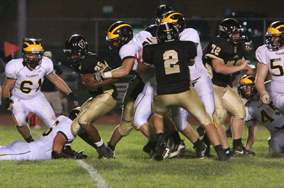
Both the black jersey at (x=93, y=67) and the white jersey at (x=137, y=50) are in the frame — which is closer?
the white jersey at (x=137, y=50)

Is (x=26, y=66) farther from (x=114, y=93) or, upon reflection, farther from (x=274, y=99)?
(x=274, y=99)

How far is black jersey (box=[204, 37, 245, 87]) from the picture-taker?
6.60 m

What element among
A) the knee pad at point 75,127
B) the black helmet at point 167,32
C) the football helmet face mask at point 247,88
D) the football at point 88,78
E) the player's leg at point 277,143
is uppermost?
the black helmet at point 167,32

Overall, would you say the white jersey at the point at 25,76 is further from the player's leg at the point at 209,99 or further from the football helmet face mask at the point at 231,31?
the football helmet face mask at the point at 231,31

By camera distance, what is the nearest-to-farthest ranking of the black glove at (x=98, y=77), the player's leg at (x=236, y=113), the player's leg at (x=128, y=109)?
1. the black glove at (x=98, y=77)
2. the player's leg at (x=128, y=109)
3. the player's leg at (x=236, y=113)

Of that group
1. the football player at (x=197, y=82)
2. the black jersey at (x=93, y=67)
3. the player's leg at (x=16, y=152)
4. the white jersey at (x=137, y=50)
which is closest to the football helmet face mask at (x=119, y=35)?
the white jersey at (x=137, y=50)

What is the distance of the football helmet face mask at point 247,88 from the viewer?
7.42 m

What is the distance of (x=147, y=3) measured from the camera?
74.9ft

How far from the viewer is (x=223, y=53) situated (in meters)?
6.62

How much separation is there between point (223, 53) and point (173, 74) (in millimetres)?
1007

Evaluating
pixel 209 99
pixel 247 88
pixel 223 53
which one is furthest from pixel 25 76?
pixel 247 88

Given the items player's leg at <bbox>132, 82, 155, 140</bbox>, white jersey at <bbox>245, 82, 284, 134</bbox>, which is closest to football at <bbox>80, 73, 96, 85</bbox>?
player's leg at <bbox>132, 82, 155, 140</bbox>

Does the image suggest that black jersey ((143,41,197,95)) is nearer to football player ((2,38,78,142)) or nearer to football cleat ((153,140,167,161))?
football cleat ((153,140,167,161))

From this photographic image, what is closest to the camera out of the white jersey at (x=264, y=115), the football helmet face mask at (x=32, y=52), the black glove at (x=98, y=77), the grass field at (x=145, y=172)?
the grass field at (x=145, y=172)
